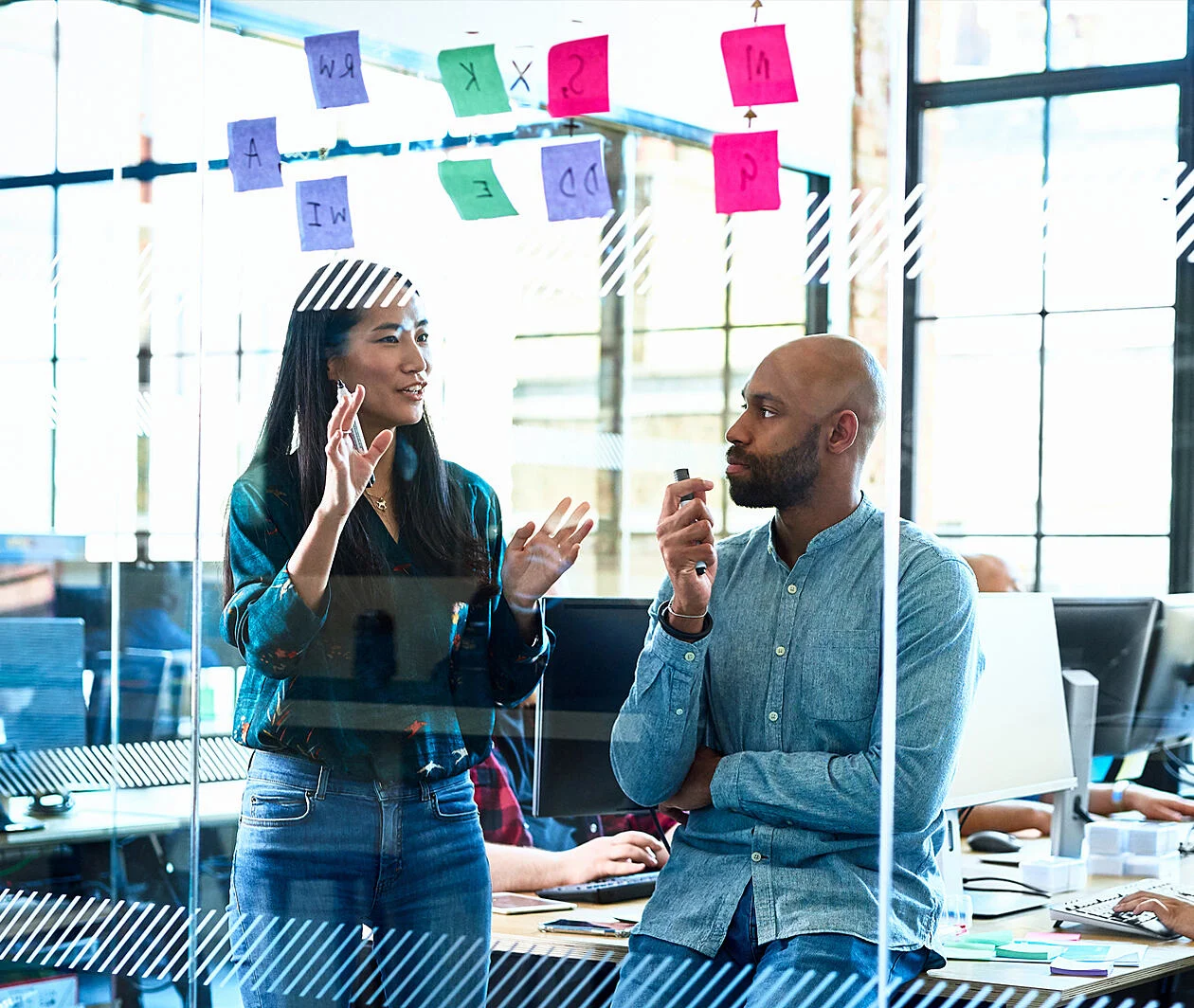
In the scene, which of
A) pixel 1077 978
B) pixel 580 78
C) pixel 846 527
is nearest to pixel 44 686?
pixel 580 78

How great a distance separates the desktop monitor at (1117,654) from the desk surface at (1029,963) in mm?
174

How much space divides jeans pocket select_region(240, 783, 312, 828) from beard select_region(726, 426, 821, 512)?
831 millimetres

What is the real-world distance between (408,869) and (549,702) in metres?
0.34

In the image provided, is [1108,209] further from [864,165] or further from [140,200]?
[140,200]

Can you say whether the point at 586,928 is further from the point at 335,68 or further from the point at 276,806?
the point at 335,68

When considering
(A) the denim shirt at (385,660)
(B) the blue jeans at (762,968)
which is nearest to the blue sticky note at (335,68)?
(A) the denim shirt at (385,660)

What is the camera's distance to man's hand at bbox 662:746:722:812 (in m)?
1.86

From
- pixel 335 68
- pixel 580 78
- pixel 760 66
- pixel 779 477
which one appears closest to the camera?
pixel 779 477

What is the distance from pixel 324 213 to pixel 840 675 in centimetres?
113

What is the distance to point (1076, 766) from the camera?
75.3 inches

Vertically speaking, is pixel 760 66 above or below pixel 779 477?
above

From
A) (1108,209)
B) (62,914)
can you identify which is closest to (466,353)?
(1108,209)

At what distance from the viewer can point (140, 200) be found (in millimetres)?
2562

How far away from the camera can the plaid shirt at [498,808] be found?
2.13 m
